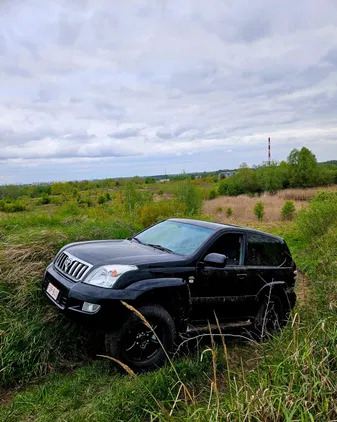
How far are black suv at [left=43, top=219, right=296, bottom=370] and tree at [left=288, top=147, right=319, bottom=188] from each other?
38412 millimetres

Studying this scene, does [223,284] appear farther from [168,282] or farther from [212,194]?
[212,194]

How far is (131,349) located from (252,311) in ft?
6.35

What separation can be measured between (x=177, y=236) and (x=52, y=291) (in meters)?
1.77

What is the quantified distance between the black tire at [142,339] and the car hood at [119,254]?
54 centimetres

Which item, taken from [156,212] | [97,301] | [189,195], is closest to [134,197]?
[156,212]

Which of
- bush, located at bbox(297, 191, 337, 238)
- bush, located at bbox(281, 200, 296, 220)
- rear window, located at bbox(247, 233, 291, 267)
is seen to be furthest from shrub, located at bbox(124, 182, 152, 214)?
rear window, located at bbox(247, 233, 291, 267)

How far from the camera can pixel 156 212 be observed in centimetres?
1310

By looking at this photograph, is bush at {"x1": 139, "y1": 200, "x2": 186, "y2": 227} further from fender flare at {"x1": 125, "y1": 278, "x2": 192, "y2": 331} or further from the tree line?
the tree line

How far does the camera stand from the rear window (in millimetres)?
5211

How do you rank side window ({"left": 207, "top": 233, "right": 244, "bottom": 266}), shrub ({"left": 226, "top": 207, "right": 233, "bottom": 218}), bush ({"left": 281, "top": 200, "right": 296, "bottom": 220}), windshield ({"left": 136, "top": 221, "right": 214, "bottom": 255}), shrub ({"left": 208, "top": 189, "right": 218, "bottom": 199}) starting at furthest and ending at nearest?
shrub ({"left": 208, "top": 189, "right": 218, "bottom": 199})
shrub ({"left": 226, "top": 207, "right": 233, "bottom": 218})
bush ({"left": 281, "top": 200, "right": 296, "bottom": 220})
side window ({"left": 207, "top": 233, "right": 244, "bottom": 266})
windshield ({"left": 136, "top": 221, "right": 214, "bottom": 255})

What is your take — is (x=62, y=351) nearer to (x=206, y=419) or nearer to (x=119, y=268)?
(x=119, y=268)

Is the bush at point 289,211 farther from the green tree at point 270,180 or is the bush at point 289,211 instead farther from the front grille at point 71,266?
the green tree at point 270,180

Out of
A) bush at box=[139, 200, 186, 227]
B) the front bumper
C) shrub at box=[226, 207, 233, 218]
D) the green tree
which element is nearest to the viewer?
the front bumper

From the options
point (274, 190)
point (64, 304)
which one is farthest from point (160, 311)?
point (274, 190)
